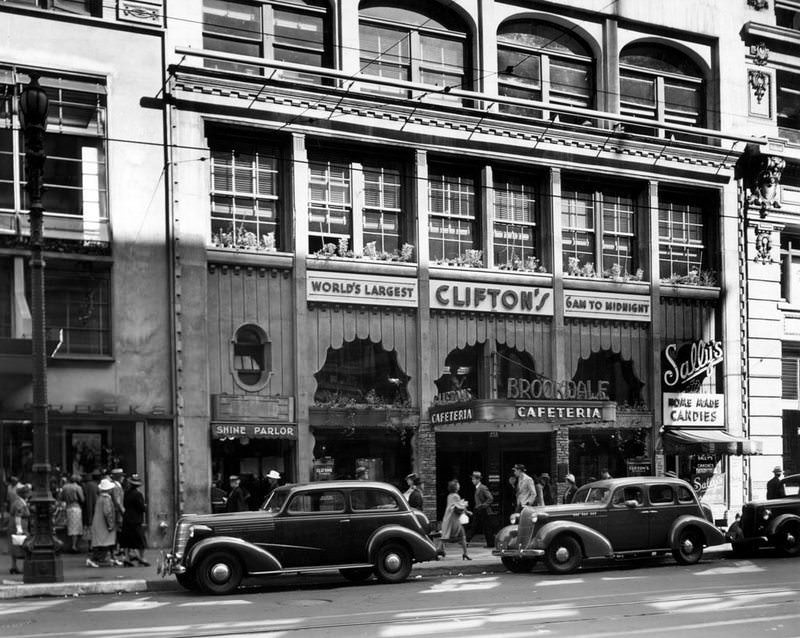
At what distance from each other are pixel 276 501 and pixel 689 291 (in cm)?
1758

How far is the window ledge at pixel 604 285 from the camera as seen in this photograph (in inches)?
1229

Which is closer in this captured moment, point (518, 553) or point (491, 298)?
point (518, 553)

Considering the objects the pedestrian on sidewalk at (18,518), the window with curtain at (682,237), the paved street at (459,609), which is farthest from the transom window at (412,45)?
the paved street at (459,609)

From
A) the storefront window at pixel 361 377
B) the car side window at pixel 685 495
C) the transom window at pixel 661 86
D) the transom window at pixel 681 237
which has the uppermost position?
Result: the transom window at pixel 661 86

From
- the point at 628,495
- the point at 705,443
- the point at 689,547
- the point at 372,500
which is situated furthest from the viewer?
the point at 705,443

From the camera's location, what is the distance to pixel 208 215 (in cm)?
2645

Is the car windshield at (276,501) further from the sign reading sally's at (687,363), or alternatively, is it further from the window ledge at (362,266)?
the sign reading sally's at (687,363)

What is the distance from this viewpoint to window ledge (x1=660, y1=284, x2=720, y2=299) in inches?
1288

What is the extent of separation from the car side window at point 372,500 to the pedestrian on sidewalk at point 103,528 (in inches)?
207

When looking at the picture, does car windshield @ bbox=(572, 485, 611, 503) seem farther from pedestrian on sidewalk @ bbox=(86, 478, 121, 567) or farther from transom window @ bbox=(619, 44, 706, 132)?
transom window @ bbox=(619, 44, 706, 132)

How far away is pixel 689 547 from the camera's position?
21.7m

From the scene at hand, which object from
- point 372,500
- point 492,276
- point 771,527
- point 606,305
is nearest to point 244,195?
point 492,276

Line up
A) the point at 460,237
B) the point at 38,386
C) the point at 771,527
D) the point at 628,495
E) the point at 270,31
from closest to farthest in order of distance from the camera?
the point at 38,386 < the point at 628,495 < the point at 771,527 < the point at 270,31 < the point at 460,237

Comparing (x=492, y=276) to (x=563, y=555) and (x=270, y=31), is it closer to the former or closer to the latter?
(x=270, y=31)
